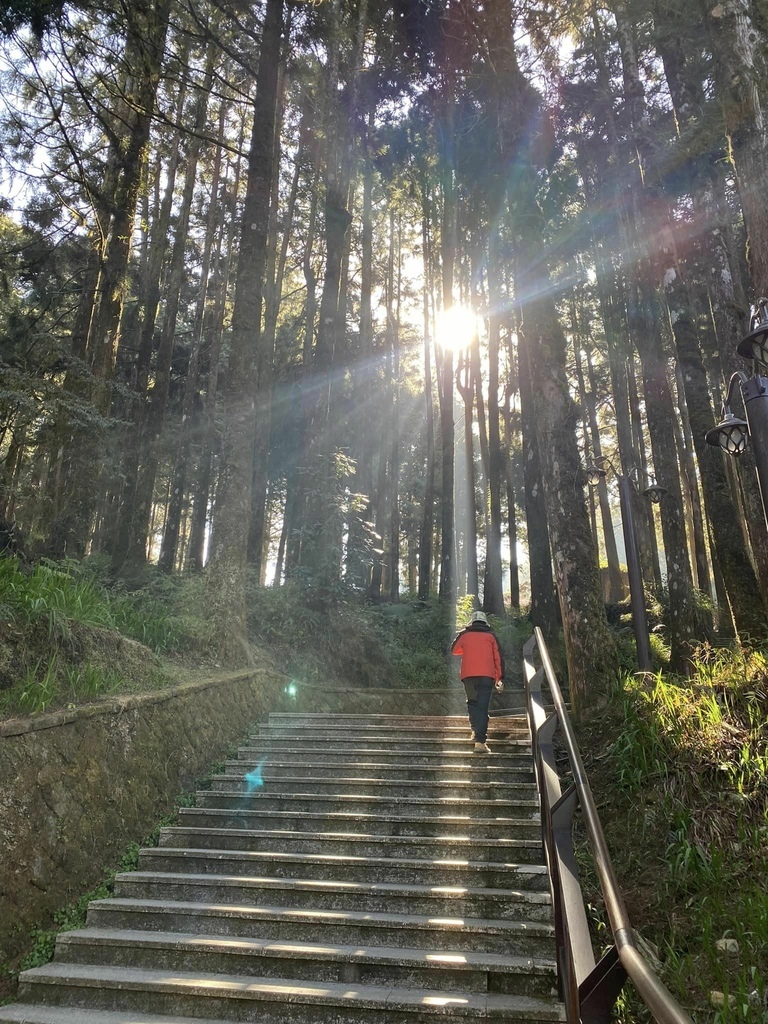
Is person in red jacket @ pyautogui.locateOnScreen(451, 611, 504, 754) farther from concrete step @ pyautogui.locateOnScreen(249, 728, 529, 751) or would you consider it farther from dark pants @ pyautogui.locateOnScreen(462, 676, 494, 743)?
concrete step @ pyautogui.locateOnScreen(249, 728, 529, 751)

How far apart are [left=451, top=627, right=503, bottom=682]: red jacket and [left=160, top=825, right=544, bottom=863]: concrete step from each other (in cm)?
204

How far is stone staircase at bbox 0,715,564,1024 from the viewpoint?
3572mm

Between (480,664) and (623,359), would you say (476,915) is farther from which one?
(623,359)

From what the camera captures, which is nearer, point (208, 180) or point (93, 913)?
point (93, 913)

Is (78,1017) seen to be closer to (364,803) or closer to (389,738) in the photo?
(364,803)

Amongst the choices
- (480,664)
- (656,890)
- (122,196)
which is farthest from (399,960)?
(122,196)

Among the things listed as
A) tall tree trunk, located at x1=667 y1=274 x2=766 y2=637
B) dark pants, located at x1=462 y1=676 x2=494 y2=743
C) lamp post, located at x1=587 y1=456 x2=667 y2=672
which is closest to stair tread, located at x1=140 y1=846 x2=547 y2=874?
dark pants, located at x1=462 y1=676 x2=494 y2=743

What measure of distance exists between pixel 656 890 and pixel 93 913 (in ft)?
12.6

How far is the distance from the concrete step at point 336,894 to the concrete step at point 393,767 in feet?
5.47

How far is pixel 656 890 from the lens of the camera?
4227 millimetres

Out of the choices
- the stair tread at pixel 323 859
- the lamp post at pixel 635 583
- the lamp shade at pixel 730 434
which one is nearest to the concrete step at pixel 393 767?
the stair tread at pixel 323 859

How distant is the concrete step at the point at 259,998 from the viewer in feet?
11.0

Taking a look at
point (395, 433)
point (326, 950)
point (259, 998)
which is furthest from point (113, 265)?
point (395, 433)

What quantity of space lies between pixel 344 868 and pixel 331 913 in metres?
0.60
